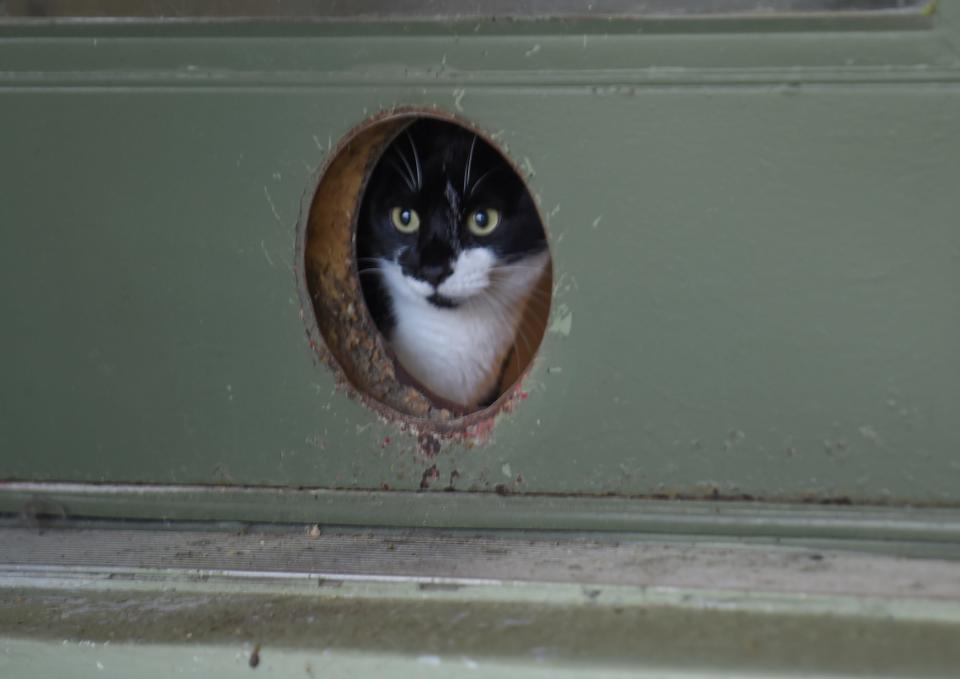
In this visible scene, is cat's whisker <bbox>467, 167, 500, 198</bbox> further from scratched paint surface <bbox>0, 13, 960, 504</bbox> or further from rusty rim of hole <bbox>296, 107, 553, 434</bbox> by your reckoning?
scratched paint surface <bbox>0, 13, 960, 504</bbox>

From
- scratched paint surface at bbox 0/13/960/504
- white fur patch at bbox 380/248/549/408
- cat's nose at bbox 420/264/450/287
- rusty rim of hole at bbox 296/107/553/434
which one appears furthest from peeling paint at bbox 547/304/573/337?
white fur patch at bbox 380/248/549/408

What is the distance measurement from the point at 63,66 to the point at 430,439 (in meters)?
0.63

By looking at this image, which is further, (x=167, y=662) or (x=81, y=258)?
A: (x=81, y=258)

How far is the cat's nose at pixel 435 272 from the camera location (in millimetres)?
1681

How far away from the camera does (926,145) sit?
1.10 m

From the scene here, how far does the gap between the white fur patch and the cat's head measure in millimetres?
89

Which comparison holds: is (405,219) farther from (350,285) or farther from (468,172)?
(350,285)

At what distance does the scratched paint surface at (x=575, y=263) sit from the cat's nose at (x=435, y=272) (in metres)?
0.43

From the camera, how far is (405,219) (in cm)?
172

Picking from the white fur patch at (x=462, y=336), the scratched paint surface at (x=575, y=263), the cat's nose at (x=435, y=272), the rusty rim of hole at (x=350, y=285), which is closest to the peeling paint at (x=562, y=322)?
the scratched paint surface at (x=575, y=263)

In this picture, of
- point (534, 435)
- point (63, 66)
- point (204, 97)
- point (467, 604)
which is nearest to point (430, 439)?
point (534, 435)

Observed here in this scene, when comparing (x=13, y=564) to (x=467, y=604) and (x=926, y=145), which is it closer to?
(x=467, y=604)

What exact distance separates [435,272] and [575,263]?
1.76 ft

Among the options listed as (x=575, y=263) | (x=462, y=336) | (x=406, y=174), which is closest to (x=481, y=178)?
(x=406, y=174)
